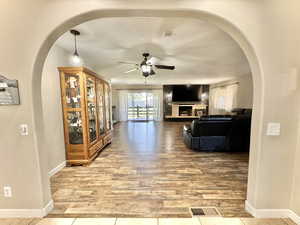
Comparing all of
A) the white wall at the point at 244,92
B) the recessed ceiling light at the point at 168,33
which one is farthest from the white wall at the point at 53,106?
the white wall at the point at 244,92

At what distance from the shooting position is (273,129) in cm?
165

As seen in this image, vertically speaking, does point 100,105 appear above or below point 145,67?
below

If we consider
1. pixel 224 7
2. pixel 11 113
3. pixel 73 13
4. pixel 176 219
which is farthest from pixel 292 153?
pixel 11 113

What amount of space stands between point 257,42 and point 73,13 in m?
1.91

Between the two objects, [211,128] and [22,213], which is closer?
[22,213]

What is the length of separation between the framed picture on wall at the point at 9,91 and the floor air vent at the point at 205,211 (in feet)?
7.91

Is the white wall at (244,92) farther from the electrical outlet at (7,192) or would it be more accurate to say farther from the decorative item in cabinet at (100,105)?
the electrical outlet at (7,192)

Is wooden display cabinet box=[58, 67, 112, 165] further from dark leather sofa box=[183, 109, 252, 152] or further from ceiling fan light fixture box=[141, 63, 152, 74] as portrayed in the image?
dark leather sofa box=[183, 109, 252, 152]

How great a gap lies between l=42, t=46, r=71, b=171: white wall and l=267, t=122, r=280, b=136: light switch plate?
3333mm

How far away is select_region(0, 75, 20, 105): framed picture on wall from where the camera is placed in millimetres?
1626

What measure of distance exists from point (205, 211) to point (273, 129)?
1.26 m

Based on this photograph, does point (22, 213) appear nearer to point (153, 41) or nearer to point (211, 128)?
point (153, 41)

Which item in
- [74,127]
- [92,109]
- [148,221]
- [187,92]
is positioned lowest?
[148,221]

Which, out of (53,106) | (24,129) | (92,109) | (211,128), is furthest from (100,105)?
(211,128)
